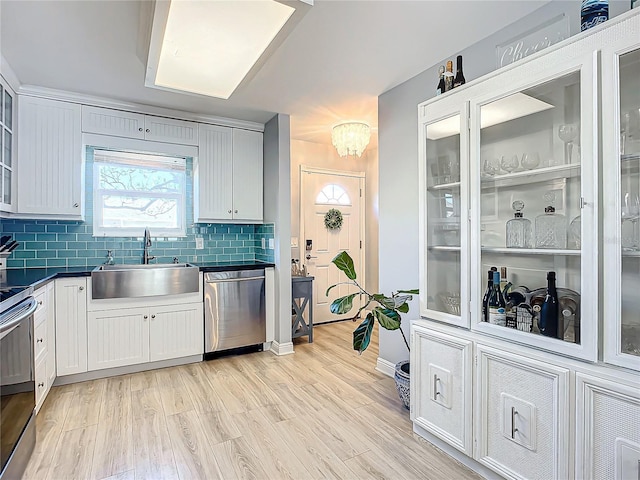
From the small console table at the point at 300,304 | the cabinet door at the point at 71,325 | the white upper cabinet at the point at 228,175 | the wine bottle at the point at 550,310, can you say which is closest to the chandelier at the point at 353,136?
the white upper cabinet at the point at 228,175

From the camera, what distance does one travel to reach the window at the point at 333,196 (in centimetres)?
488

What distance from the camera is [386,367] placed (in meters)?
3.04

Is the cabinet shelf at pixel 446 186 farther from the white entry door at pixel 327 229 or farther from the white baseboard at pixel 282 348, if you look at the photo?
the white entry door at pixel 327 229

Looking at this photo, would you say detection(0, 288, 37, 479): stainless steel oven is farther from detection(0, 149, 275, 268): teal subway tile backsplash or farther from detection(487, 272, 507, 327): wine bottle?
detection(487, 272, 507, 327): wine bottle

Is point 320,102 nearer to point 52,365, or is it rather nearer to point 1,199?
point 1,199

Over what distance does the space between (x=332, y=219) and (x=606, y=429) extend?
3.86m

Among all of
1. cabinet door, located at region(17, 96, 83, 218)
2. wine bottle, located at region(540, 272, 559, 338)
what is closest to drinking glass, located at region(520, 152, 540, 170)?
wine bottle, located at region(540, 272, 559, 338)

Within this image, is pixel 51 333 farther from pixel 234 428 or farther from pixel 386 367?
pixel 386 367

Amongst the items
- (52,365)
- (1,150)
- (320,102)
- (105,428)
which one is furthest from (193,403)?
(320,102)

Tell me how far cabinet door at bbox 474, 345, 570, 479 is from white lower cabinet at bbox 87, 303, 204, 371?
99.1 inches

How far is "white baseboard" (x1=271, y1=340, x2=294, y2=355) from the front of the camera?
3.58 m

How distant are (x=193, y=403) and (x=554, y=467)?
2181mm

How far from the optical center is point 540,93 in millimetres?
1612

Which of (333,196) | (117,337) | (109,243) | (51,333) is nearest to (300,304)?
(333,196)
